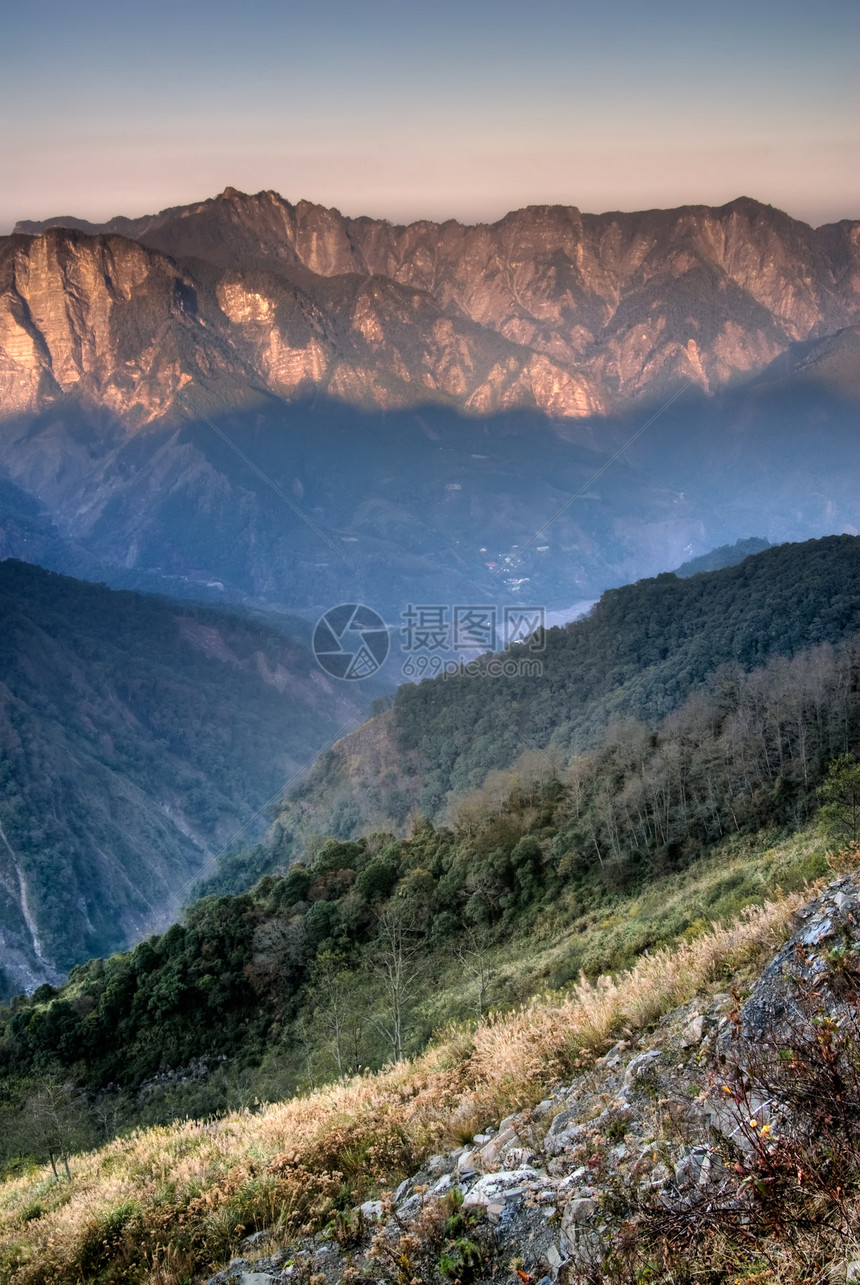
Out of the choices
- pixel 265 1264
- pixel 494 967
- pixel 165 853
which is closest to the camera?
pixel 265 1264

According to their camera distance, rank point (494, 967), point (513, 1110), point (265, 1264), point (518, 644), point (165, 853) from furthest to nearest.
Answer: point (165, 853) < point (518, 644) < point (494, 967) < point (513, 1110) < point (265, 1264)

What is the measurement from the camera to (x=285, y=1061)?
2481 cm

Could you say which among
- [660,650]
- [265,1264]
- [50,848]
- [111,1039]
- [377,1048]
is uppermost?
[265,1264]

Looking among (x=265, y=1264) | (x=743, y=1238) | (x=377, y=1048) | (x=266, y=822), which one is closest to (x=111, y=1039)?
(x=377, y=1048)

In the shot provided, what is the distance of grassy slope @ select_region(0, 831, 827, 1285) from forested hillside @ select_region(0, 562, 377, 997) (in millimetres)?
72047

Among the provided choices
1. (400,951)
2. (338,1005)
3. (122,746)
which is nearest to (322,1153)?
(338,1005)

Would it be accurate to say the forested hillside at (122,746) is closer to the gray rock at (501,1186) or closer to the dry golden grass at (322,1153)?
the dry golden grass at (322,1153)

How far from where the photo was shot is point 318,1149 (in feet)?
21.2

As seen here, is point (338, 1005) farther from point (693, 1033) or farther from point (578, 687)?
point (578, 687)

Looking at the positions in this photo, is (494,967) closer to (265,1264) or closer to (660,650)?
(265,1264)

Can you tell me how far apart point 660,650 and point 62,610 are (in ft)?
318

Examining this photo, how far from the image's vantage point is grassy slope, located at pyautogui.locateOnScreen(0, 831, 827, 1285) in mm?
5957

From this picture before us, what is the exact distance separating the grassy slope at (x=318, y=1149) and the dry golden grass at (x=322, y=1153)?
0.01 metres

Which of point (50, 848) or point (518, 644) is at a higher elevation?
point (518, 644)
